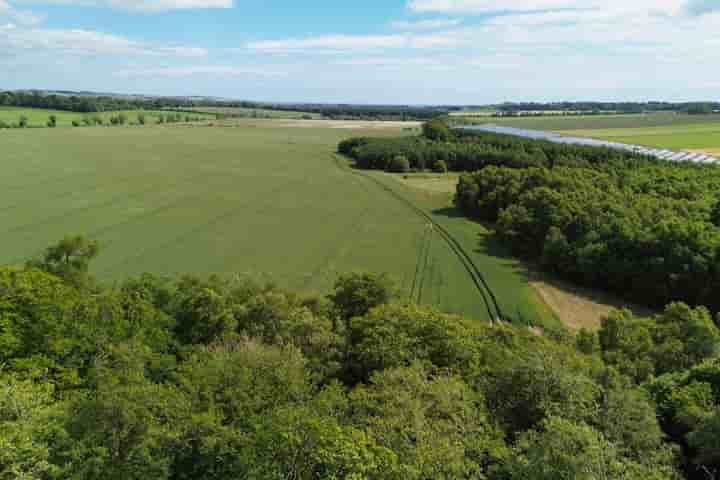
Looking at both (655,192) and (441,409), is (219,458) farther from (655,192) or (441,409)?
(655,192)

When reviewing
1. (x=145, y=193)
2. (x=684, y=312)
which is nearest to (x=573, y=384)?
(x=684, y=312)

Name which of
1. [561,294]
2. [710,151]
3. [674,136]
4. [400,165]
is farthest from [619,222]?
[674,136]

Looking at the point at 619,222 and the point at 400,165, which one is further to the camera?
the point at 400,165

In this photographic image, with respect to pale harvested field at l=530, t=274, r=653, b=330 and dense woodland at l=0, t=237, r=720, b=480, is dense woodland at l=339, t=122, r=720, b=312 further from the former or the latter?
dense woodland at l=0, t=237, r=720, b=480

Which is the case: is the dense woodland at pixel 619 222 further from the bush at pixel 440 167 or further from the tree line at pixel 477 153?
the bush at pixel 440 167

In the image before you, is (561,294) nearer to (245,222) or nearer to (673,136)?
(245,222)

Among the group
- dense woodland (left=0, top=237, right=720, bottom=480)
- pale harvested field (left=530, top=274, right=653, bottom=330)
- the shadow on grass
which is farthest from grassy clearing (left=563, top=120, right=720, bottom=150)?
dense woodland (left=0, top=237, right=720, bottom=480)
